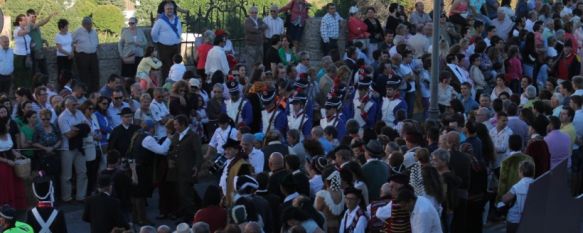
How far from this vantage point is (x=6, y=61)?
61.9 feet

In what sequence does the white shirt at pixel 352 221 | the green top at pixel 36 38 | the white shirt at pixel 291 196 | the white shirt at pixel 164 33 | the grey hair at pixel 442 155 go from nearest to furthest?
the white shirt at pixel 352 221
the white shirt at pixel 291 196
the grey hair at pixel 442 155
the green top at pixel 36 38
the white shirt at pixel 164 33

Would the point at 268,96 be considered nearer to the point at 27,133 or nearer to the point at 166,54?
the point at 27,133

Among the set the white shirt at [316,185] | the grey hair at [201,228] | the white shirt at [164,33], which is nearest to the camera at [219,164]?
the white shirt at [316,185]

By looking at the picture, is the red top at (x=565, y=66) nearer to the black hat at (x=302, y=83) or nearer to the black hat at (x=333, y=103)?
the black hat at (x=302, y=83)

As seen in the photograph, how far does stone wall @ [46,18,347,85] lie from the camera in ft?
66.4

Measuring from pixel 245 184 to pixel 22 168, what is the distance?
423 cm

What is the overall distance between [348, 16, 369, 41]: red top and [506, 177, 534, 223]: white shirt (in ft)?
33.9

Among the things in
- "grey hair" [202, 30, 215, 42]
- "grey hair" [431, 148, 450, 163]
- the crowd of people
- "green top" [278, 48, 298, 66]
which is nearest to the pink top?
the crowd of people

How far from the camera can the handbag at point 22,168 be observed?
15.5 metres

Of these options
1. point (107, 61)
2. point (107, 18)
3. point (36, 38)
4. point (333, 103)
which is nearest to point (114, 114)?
point (333, 103)

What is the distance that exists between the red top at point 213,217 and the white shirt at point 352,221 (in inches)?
43.5

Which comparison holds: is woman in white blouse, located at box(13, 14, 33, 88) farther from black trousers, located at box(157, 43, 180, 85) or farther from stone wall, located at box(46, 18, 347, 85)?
black trousers, located at box(157, 43, 180, 85)

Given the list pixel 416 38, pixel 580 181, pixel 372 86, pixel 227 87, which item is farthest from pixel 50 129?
pixel 416 38

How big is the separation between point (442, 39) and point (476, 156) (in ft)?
30.6
